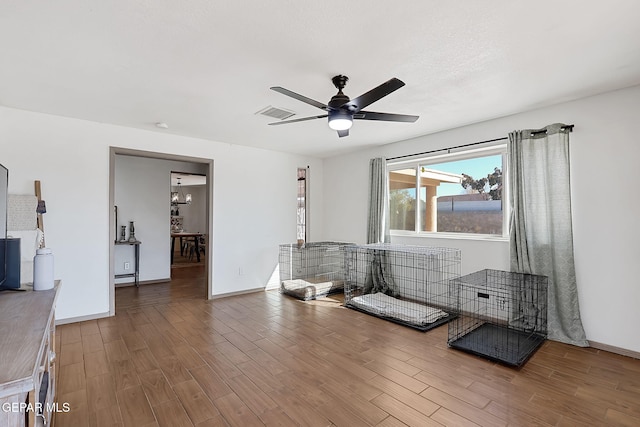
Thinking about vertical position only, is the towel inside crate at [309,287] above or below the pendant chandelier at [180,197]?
below

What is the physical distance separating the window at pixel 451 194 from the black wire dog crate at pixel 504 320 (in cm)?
66

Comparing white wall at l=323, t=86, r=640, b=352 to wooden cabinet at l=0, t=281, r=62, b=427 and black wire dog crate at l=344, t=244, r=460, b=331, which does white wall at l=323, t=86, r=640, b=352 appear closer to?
black wire dog crate at l=344, t=244, r=460, b=331

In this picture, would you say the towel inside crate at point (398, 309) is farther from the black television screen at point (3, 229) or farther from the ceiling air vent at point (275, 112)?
the black television screen at point (3, 229)

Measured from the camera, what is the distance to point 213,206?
4781 millimetres

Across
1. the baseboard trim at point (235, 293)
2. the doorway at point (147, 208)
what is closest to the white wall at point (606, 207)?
the baseboard trim at point (235, 293)

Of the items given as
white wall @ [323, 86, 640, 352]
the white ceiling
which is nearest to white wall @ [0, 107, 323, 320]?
the white ceiling

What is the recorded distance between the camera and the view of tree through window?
12.8 feet

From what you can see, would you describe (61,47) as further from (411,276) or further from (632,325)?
(632,325)

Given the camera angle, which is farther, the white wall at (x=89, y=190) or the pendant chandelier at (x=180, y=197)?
the pendant chandelier at (x=180, y=197)

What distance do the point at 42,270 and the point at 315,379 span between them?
6.45 feet

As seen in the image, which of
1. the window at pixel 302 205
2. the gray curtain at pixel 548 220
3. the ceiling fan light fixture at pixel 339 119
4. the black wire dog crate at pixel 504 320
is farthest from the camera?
the window at pixel 302 205

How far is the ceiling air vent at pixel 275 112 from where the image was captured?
11.0 feet

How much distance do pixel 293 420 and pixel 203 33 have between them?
101 inches

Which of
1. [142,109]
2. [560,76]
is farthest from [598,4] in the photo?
[142,109]
